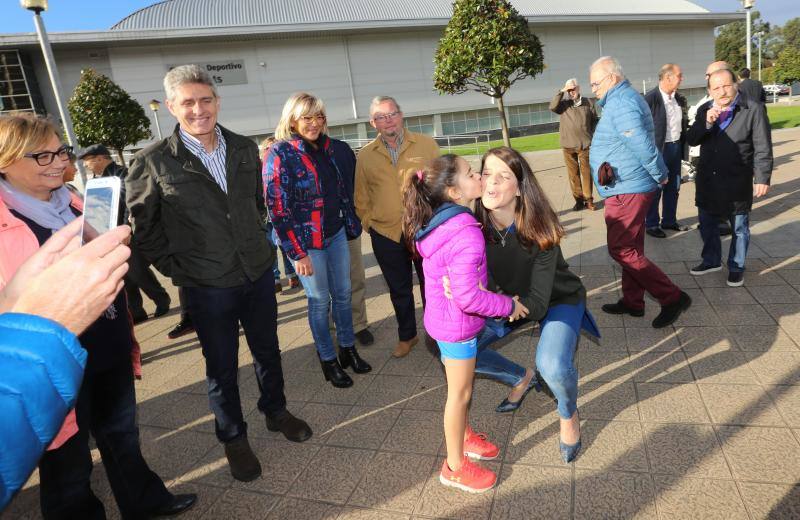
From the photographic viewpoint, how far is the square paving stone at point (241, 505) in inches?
98.7

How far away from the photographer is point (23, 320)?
70cm

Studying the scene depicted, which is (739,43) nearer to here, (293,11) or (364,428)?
(293,11)

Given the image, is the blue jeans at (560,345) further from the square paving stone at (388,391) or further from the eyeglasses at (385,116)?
the eyeglasses at (385,116)

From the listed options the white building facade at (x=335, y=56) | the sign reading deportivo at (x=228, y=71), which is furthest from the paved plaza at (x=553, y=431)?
the sign reading deportivo at (x=228, y=71)

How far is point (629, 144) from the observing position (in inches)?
156

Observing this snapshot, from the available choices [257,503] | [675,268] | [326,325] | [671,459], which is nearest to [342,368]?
[326,325]

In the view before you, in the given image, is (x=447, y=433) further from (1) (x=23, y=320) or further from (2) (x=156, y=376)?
(2) (x=156, y=376)

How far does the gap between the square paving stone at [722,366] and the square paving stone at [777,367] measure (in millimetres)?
45

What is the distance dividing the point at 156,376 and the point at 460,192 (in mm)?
3569

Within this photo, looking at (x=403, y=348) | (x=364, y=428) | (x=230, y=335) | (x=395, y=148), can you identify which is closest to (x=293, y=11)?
(x=395, y=148)

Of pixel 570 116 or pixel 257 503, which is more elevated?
pixel 570 116

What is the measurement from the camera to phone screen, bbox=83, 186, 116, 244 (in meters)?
1.11

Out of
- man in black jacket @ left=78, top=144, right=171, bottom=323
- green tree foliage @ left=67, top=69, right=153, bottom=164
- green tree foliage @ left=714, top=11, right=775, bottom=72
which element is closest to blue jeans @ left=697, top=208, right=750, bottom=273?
man in black jacket @ left=78, top=144, right=171, bottom=323

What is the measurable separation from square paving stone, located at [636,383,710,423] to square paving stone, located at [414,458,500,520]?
3.83 feet
